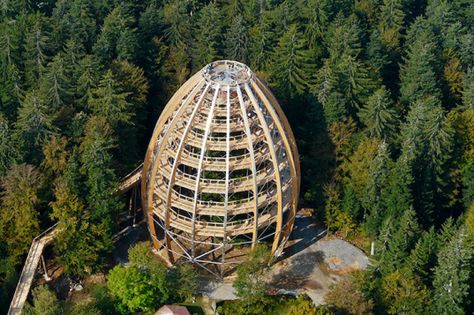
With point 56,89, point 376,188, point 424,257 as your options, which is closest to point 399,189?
point 376,188

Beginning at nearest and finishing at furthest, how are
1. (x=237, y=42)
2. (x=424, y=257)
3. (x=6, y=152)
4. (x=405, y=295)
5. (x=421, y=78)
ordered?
(x=405, y=295), (x=424, y=257), (x=6, y=152), (x=421, y=78), (x=237, y=42)

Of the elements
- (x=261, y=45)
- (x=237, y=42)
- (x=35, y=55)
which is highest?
(x=237, y=42)

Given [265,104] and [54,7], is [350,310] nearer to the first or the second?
[265,104]

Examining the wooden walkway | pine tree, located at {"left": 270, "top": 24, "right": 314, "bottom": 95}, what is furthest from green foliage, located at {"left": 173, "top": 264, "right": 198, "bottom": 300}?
pine tree, located at {"left": 270, "top": 24, "right": 314, "bottom": 95}

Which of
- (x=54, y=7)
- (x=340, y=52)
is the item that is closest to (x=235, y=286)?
(x=340, y=52)

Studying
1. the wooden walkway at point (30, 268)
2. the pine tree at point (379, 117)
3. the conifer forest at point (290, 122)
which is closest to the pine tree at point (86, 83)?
the conifer forest at point (290, 122)

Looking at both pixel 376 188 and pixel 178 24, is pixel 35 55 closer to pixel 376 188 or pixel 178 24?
pixel 178 24

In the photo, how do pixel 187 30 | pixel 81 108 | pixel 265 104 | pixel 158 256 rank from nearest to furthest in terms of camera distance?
pixel 265 104, pixel 158 256, pixel 81 108, pixel 187 30

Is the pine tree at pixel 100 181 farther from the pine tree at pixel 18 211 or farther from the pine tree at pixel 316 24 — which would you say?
the pine tree at pixel 316 24
